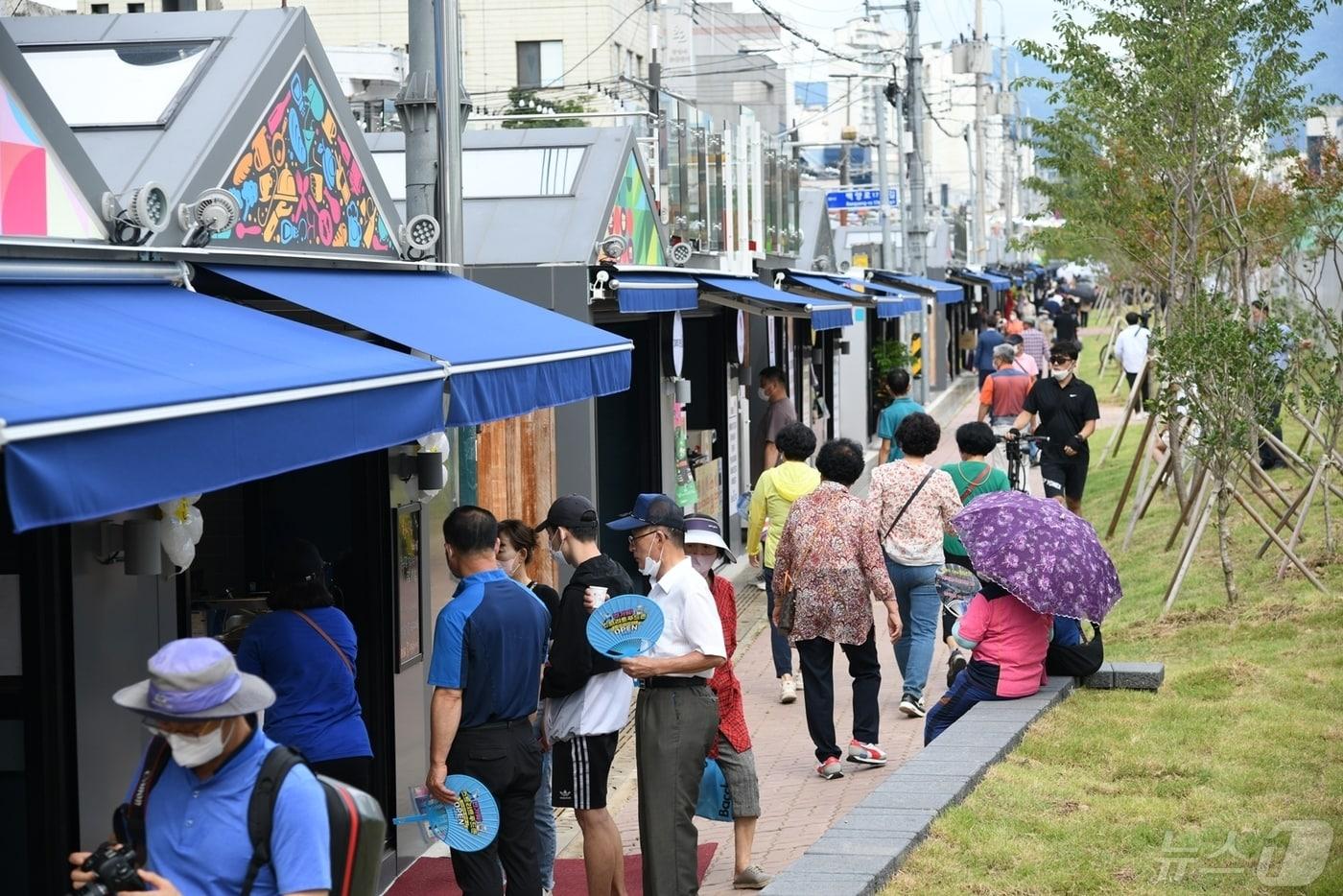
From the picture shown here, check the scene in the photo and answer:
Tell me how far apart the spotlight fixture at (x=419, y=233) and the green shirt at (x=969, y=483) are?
402 cm

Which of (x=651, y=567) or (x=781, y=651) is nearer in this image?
(x=651, y=567)

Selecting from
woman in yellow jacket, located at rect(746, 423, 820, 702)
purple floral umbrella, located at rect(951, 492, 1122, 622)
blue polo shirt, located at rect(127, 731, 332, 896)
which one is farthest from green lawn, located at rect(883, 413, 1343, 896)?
blue polo shirt, located at rect(127, 731, 332, 896)

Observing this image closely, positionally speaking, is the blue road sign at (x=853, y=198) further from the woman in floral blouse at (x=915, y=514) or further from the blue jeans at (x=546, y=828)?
the blue jeans at (x=546, y=828)

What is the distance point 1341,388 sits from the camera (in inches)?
547

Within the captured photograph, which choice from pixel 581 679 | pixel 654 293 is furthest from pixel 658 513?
pixel 654 293

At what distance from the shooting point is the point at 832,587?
8898 millimetres

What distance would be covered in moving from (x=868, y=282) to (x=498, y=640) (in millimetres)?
21604

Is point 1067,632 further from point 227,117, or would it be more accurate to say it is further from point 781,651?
point 227,117

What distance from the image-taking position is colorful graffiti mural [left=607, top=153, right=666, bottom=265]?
12.7 metres

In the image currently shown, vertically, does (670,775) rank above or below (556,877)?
above

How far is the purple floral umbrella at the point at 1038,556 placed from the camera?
7.93 metres

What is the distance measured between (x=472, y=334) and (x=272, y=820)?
345cm

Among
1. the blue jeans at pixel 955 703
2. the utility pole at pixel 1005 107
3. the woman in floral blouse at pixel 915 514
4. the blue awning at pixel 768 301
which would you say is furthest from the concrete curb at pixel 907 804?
the utility pole at pixel 1005 107

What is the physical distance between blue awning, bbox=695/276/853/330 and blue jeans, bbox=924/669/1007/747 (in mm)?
5732
